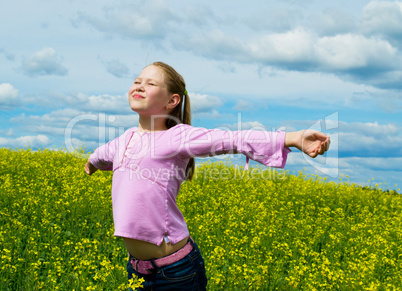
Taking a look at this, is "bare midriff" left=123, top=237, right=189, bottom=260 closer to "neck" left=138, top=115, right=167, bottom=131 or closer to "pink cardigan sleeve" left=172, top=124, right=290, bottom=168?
"pink cardigan sleeve" left=172, top=124, right=290, bottom=168

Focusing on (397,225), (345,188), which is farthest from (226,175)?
(397,225)

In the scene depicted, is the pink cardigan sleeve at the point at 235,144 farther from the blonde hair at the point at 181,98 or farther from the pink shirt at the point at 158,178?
the blonde hair at the point at 181,98

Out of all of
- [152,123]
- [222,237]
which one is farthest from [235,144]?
[222,237]

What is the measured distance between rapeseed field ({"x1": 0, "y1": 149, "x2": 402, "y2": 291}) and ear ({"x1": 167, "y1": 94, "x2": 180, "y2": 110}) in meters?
1.70

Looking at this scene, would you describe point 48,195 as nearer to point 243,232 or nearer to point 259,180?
point 243,232

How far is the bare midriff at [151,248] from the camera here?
258 centimetres

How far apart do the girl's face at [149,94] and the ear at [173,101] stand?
0.12 ft

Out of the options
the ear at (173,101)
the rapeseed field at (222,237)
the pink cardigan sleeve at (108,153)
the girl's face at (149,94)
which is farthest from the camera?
the rapeseed field at (222,237)

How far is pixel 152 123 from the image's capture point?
2.83 metres

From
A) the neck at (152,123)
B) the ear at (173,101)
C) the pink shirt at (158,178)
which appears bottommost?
the pink shirt at (158,178)

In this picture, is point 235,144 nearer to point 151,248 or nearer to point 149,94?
point 149,94

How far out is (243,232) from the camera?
21.5 feet

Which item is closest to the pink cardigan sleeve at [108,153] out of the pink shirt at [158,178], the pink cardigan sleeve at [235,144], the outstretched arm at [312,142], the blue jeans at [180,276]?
the pink shirt at [158,178]

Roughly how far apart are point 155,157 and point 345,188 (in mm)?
10573
